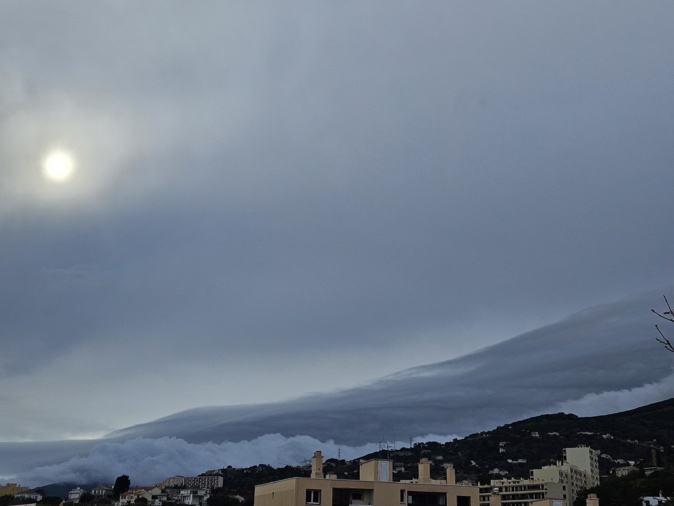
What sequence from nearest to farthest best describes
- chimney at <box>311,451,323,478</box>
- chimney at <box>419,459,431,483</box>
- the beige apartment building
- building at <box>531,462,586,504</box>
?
chimney at <box>419,459,431,483</box>
chimney at <box>311,451,323,478</box>
the beige apartment building
building at <box>531,462,586,504</box>

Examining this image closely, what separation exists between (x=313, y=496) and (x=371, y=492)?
Answer: 594 cm

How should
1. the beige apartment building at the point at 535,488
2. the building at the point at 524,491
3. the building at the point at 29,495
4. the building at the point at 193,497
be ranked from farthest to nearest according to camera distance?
the building at the point at 29,495, the building at the point at 193,497, the building at the point at 524,491, the beige apartment building at the point at 535,488

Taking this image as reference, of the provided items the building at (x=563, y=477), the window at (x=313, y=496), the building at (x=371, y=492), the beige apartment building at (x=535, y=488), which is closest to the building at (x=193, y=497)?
the beige apartment building at (x=535, y=488)

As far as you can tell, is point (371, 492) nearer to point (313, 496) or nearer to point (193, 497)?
point (313, 496)

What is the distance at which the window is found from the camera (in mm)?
76062

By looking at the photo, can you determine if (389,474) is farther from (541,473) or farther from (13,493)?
(13,493)

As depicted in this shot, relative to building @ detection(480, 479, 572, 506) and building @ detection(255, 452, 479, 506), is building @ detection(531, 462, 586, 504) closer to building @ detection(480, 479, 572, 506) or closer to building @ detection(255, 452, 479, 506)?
building @ detection(480, 479, 572, 506)

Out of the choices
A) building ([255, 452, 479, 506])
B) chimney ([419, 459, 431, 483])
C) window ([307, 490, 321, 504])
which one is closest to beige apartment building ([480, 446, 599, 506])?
chimney ([419, 459, 431, 483])

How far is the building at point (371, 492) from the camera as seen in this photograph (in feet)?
250

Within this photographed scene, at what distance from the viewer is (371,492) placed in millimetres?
78062

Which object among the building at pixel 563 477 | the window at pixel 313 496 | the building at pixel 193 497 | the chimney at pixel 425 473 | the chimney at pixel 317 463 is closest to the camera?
the window at pixel 313 496

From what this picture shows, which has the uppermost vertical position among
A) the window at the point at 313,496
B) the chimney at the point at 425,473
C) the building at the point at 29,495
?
the chimney at the point at 425,473

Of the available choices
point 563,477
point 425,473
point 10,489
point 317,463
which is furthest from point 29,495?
point 425,473

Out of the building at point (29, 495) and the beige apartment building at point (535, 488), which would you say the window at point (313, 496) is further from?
the building at point (29, 495)
